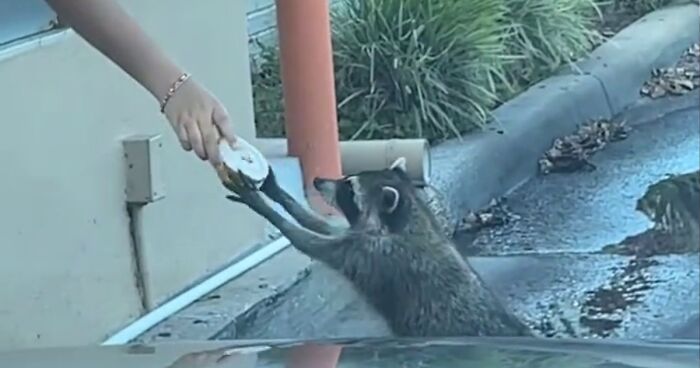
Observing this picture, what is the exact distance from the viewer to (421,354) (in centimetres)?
234

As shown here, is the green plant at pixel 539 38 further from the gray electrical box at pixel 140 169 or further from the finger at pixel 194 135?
the finger at pixel 194 135

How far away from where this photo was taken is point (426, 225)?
5750 mm

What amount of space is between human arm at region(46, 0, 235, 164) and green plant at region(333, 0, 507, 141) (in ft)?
19.0

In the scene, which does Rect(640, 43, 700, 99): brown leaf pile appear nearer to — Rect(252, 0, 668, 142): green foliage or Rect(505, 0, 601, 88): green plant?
Rect(505, 0, 601, 88): green plant

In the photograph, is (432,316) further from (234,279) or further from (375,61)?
(375,61)

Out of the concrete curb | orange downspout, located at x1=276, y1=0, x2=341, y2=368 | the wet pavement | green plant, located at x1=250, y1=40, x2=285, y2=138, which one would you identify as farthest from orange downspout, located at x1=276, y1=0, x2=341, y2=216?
green plant, located at x1=250, y1=40, x2=285, y2=138

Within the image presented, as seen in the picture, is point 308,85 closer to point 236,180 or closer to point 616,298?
point 616,298

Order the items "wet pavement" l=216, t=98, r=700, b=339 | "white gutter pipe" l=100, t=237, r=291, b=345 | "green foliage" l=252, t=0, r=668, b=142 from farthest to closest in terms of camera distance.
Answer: "green foliage" l=252, t=0, r=668, b=142 → "wet pavement" l=216, t=98, r=700, b=339 → "white gutter pipe" l=100, t=237, r=291, b=345

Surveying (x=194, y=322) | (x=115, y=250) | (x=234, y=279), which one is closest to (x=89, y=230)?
(x=115, y=250)

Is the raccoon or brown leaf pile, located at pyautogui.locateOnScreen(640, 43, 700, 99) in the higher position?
brown leaf pile, located at pyautogui.locateOnScreen(640, 43, 700, 99)

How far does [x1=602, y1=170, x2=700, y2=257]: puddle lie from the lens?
7.84m

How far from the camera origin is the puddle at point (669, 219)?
25.7ft

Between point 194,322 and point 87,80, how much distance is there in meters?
0.92

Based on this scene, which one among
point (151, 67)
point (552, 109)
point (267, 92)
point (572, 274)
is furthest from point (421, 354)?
point (552, 109)
